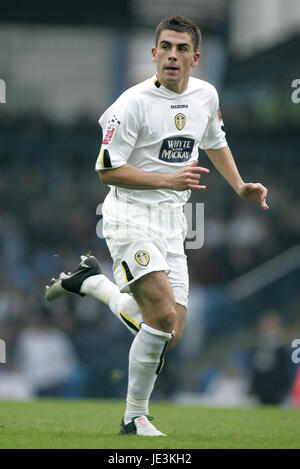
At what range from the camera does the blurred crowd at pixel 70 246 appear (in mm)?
14336

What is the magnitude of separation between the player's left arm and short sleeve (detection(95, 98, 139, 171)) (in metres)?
0.95

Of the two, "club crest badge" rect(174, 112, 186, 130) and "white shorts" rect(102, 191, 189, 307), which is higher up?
"club crest badge" rect(174, 112, 186, 130)

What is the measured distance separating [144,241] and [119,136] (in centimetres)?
73

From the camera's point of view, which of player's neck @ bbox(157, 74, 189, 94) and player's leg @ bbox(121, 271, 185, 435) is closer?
player's leg @ bbox(121, 271, 185, 435)

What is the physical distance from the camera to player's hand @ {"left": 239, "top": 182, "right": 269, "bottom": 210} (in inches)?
258

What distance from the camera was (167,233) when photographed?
6473mm

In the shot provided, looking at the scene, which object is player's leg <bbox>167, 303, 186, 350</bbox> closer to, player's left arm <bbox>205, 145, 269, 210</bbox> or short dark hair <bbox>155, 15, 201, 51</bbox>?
player's left arm <bbox>205, 145, 269, 210</bbox>

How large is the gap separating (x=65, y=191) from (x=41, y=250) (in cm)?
170

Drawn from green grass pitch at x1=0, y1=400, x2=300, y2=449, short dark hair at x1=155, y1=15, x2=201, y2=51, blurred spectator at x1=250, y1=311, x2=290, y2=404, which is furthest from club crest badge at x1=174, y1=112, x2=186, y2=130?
blurred spectator at x1=250, y1=311, x2=290, y2=404

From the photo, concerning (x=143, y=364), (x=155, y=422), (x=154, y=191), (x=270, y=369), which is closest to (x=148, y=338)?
(x=143, y=364)

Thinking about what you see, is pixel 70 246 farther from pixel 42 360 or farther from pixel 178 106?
pixel 178 106
